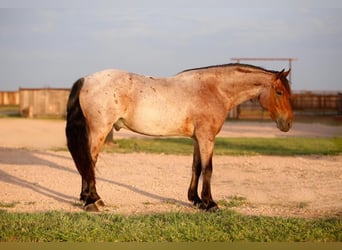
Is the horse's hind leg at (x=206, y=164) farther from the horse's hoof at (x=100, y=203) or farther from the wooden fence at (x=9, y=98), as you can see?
the wooden fence at (x=9, y=98)

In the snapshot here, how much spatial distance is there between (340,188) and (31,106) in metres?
26.7

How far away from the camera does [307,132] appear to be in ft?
82.5

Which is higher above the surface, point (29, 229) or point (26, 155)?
point (29, 229)

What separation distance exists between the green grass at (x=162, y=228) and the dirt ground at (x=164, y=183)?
93 centimetres

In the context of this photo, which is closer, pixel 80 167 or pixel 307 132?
pixel 80 167

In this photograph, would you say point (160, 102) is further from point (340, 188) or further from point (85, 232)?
point (340, 188)

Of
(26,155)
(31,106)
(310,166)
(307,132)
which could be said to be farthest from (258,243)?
(31,106)

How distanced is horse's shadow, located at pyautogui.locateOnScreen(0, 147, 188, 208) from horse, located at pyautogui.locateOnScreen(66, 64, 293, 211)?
822mm

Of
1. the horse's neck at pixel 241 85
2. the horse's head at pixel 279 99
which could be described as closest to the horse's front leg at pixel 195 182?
the horse's neck at pixel 241 85

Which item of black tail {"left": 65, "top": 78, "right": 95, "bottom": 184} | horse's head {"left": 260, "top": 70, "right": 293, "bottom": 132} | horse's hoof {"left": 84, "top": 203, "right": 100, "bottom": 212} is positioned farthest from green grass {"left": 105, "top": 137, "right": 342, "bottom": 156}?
horse's hoof {"left": 84, "top": 203, "right": 100, "bottom": 212}

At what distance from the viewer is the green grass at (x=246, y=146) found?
16.0 m

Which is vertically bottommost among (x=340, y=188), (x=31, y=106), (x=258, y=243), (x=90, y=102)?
(x=31, y=106)

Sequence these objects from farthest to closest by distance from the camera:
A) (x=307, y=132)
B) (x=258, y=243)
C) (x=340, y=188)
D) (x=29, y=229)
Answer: (x=307, y=132), (x=340, y=188), (x=29, y=229), (x=258, y=243)

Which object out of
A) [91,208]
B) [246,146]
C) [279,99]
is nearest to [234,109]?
[246,146]
